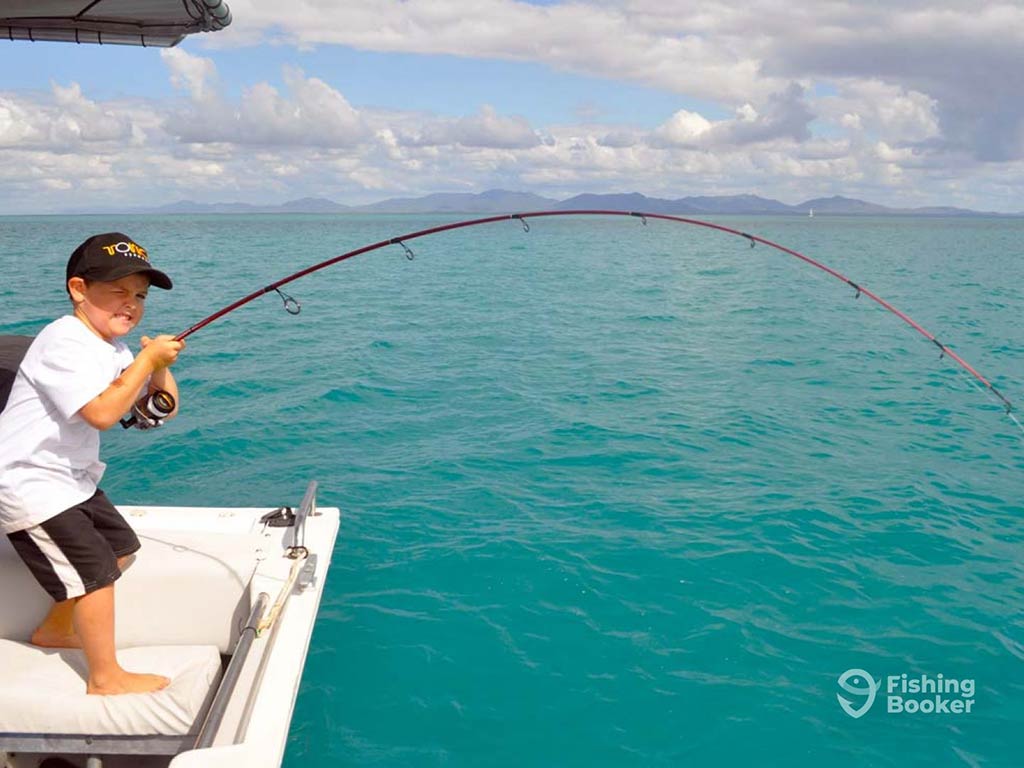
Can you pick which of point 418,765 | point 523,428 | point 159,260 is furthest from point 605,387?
point 159,260

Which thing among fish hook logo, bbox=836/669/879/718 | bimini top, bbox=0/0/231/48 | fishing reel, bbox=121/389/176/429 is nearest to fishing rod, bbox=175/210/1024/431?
fishing reel, bbox=121/389/176/429

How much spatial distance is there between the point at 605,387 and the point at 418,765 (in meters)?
9.79

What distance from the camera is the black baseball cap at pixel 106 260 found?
3152 millimetres

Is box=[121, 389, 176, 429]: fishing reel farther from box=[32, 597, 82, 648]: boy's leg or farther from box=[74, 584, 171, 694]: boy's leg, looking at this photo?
box=[32, 597, 82, 648]: boy's leg

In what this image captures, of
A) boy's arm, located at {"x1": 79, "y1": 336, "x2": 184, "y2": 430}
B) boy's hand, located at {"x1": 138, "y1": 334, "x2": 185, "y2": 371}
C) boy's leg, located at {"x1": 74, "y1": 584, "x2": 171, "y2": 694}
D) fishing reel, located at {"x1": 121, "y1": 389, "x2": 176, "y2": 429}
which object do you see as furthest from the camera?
fishing reel, located at {"x1": 121, "y1": 389, "x2": 176, "y2": 429}

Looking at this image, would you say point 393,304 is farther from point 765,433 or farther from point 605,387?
point 765,433

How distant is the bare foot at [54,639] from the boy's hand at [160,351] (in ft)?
4.30

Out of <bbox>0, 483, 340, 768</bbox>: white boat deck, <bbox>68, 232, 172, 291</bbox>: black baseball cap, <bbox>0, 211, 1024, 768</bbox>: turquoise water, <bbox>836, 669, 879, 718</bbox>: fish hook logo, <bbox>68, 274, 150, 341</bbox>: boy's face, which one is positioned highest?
<bbox>68, 232, 172, 291</bbox>: black baseball cap

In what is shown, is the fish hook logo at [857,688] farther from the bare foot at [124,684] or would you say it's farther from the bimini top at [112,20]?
the bimini top at [112,20]

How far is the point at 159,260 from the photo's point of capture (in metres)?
53.7

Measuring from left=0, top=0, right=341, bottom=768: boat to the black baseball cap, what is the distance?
1332 mm

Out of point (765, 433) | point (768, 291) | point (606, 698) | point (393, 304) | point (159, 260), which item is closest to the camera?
point (606, 698)

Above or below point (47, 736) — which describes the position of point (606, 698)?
below

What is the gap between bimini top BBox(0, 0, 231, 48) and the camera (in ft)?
23.0
